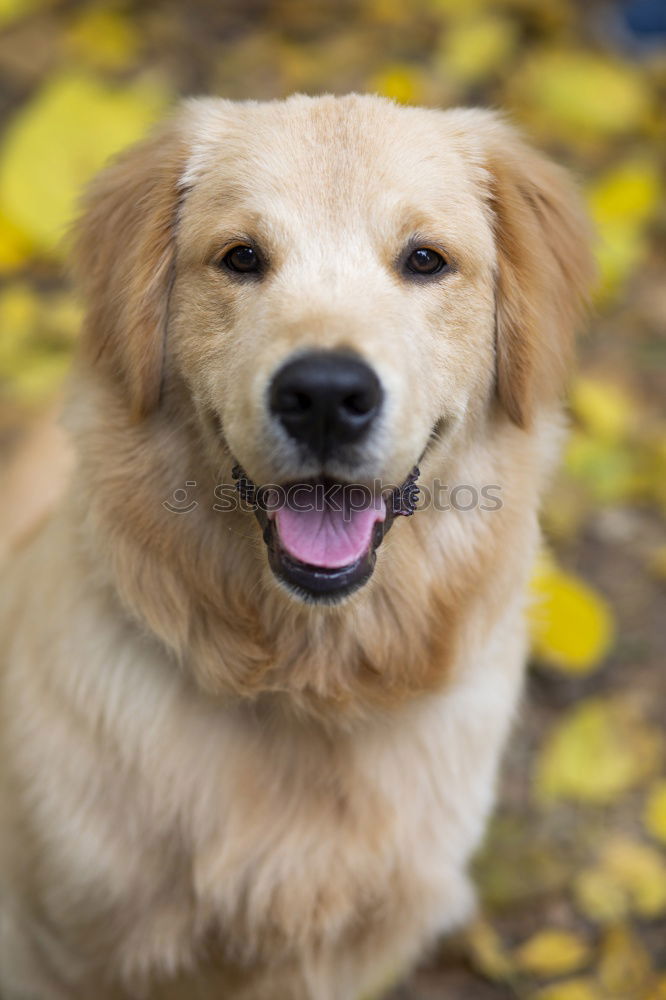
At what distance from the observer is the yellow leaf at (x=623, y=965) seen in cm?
335

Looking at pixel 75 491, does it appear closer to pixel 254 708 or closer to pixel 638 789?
pixel 254 708

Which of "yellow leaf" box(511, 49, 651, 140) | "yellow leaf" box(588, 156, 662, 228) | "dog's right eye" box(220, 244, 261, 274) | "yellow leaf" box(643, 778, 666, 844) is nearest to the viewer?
"dog's right eye" box(220, 244, 261, 274)

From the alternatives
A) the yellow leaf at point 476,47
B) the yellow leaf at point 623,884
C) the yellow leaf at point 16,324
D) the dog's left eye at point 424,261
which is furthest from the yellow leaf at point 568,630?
the yellow leaf at point 476,47

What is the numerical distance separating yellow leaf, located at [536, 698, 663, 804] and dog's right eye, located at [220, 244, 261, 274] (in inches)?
86.6

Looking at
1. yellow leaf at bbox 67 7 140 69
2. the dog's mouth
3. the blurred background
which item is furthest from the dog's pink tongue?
yellow leaf at bbox 67 7 140 69

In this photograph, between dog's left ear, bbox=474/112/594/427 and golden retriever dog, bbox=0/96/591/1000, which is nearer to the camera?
golden retriever dog, bbox=0/96/591/1000

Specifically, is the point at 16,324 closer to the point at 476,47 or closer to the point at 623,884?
the point at 476,47

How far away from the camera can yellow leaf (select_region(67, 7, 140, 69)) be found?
6.17 meters

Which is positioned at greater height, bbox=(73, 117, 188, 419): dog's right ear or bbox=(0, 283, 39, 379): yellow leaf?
bbox=(73, 117, 188, 419): dog's right ear

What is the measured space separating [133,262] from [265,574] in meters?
0.80

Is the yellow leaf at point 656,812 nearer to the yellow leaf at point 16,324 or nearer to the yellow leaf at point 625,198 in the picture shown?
the yellow leaf at point 625,198

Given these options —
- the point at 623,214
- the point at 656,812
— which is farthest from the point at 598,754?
the point at 623,214

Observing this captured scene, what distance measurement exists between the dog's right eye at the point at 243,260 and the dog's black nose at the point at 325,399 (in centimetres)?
42

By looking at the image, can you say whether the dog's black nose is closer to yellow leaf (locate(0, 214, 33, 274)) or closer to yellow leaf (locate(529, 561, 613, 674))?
yellow leaf (locate(529, 561, 613, 674))
